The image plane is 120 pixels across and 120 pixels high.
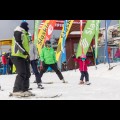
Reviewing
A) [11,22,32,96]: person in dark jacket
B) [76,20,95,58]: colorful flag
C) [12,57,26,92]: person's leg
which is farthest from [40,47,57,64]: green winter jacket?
[76,20,95,58]: colorful flag

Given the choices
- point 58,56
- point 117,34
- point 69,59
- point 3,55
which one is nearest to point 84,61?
point 58,56

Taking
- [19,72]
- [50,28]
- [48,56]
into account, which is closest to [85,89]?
[19,72]

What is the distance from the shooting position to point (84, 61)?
10.5 metres

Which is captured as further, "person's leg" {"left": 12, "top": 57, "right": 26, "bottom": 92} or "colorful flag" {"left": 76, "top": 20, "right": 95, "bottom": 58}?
"colorful flag" {"left": 76, "top": 20, "right": 95, "bottom": 58}

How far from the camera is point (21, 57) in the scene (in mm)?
6914

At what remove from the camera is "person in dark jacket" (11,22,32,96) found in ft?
22.3

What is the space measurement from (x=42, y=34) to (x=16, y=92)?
10.2 meters

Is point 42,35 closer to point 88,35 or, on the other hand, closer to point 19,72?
point 88,35

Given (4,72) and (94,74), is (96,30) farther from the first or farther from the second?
(4,72)

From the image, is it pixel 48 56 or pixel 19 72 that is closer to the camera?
pixel 19 72

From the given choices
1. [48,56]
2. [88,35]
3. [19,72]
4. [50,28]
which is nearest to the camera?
[19,72]

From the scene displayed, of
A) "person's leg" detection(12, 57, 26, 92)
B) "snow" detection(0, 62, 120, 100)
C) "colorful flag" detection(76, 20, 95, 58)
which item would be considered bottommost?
"snow" detection(0, 62, 120, 100)

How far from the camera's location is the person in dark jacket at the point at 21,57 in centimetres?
681

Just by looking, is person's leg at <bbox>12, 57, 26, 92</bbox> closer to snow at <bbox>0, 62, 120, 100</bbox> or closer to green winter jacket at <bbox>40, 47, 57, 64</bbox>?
snow at <bbox>0, 62, 120, 100</bbox>
